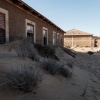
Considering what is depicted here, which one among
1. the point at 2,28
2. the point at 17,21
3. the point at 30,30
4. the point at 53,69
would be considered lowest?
the point at 53,69

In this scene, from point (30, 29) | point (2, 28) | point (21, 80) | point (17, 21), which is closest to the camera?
point (21, 80)

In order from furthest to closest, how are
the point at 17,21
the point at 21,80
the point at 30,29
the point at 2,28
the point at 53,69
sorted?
1. the point at 30,29
2. the point at 17,21
3. the point at 2,28
4. the point at 53,69
5. the point at 21,80

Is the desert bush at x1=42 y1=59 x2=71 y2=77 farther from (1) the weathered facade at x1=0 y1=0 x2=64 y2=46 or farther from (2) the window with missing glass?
(2) the window with missing glass

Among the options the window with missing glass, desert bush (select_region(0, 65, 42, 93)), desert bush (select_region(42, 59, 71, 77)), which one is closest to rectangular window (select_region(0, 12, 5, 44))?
the window with missing glass

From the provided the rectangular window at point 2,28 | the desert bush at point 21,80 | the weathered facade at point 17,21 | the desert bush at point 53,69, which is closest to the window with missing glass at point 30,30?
the weathered facade at point 17,21

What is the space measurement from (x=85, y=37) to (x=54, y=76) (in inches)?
1579

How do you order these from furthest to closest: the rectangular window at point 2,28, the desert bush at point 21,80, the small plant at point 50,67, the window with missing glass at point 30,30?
the window with missing glass at point 30,30
the rectangular window at point 2,28
the small plant at point 50,67
the desert bush at point 21,80

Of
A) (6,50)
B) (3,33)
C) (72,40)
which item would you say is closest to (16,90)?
(6,50)

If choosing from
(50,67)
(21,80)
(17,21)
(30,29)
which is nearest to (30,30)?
(30,29)

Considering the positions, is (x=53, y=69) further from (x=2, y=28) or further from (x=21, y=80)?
(x=2, y=28)

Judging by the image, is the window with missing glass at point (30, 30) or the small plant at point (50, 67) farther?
the window with missing glass at point (30, 30)

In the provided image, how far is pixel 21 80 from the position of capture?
381 centimetres

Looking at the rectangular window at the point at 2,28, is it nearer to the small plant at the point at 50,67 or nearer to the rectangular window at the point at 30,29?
the rectangular window at the point at 30,29

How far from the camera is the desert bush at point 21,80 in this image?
3.76 metres
